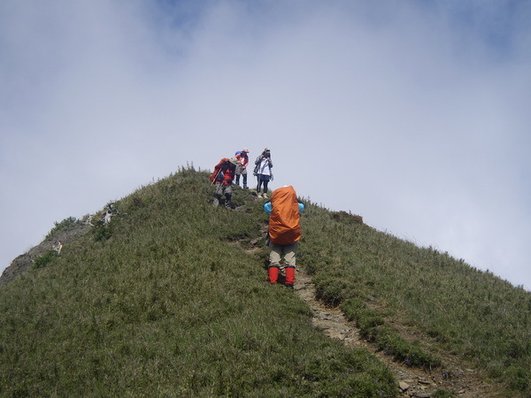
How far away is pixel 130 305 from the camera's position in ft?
36.3

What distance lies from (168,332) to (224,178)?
1108cm

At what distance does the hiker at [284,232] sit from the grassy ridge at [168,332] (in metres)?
0.51

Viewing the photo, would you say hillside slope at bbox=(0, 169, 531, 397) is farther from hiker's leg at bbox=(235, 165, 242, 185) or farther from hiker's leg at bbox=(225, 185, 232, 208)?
hiker's leg at bbox=(235, 165, 242, 185)

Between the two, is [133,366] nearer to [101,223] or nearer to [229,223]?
[229,223]

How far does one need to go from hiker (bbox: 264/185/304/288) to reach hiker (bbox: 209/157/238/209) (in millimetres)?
7213

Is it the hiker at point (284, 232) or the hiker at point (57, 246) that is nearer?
the hiker at point (284, 232)

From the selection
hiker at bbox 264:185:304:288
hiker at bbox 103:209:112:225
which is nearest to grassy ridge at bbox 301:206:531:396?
hiker at bbox 264:185:304:288

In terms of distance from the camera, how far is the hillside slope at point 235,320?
7.90 m

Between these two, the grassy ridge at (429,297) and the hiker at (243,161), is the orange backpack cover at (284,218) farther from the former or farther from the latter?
the hiker at (243,161)

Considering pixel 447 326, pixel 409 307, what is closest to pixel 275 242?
pixel 409 307

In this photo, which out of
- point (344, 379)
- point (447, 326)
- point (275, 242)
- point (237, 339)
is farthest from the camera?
point (275, 242)

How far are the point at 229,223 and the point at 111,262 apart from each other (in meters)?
4.75

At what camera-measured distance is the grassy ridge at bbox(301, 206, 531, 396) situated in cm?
903

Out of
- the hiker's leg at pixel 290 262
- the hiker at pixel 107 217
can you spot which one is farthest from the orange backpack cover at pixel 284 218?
the hiker at pixel 107 217
